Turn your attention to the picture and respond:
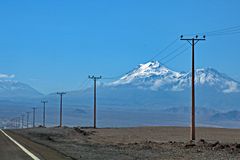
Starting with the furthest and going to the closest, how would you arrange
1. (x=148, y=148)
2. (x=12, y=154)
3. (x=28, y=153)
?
(x=148, y=148)
(x=28, y=153)
(x=12, y=154)

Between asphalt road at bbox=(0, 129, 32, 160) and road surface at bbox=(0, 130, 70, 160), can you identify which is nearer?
asphalt road at bbox=(0, 129, 32, 160)

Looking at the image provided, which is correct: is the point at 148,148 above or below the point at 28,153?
below

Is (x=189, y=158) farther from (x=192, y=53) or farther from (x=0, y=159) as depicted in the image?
(x=192, y=53)

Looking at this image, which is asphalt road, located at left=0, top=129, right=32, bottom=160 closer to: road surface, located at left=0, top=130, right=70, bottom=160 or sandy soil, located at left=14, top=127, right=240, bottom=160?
road surface, located at left=0, top=130, right=70, bottom=160

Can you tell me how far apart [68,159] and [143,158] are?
3461 mm

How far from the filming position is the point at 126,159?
2309cm

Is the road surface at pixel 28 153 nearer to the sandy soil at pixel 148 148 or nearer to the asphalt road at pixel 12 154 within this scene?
the asphalt road at pixel 12 154

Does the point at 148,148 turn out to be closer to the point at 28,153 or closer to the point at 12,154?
the point at 28,153

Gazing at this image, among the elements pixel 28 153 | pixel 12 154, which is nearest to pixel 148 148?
pixel 28 153

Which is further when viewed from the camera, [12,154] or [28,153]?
[28,153]

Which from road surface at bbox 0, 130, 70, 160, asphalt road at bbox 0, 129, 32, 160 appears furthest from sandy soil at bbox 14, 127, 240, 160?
asphalt road at bbox 0, 129, 32, 160

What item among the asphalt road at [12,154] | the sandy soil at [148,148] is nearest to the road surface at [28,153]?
the asphalt road at [12,154]

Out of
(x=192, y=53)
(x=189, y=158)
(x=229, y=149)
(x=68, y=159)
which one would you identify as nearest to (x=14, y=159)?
(x=68, y=159)

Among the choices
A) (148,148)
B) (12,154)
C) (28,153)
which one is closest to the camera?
(12,154)
